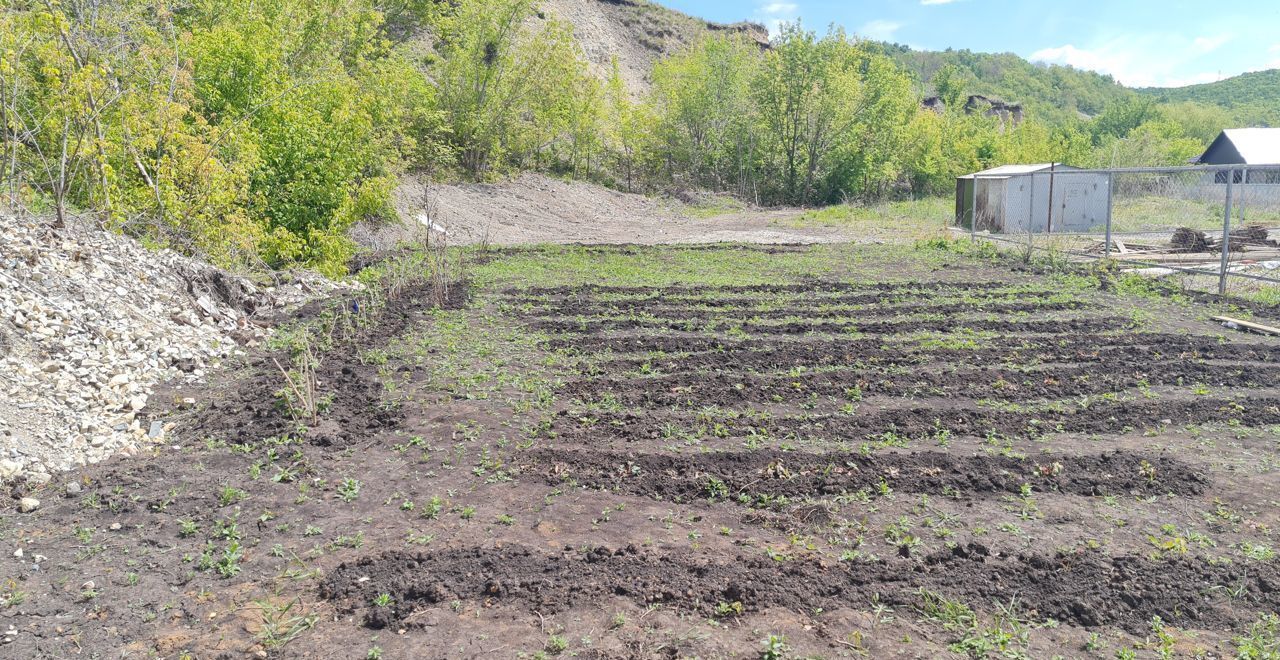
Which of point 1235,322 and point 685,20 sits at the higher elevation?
point 685,20

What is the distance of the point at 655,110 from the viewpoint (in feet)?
145

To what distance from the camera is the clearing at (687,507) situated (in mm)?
3494

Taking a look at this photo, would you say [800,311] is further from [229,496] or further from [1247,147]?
[1247,147]

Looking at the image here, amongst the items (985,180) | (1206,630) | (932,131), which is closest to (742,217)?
(985,180)

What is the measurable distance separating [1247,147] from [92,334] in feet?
146

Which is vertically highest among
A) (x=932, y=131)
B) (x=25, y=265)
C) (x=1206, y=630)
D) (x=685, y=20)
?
(x=685, y=20)

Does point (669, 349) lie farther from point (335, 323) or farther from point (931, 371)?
point (335, 323)

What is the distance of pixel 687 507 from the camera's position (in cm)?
474

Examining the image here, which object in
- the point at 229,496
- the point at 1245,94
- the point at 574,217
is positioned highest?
the point at 1245,94

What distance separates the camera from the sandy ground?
883 inches

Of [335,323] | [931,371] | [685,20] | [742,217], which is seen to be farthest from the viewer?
[685,20]

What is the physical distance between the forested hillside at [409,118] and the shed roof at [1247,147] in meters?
2.49

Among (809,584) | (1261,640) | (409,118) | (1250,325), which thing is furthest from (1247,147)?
(809,584)

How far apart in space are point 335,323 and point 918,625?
7.78m
